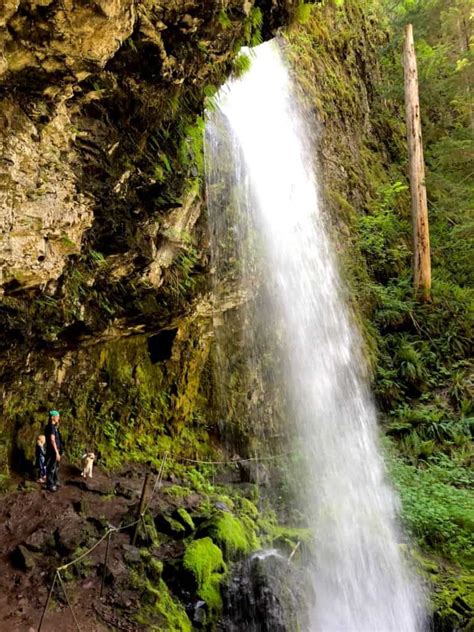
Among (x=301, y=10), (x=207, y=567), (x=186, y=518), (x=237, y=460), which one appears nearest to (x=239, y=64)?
(x=301, y=10)

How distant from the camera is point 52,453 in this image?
6.66 m

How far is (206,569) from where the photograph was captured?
5742mm

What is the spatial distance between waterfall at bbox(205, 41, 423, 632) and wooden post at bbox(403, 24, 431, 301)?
2646 mm

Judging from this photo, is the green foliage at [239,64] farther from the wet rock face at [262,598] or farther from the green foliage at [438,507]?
the green foliage at [438,507]

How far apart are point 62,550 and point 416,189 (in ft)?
40.8

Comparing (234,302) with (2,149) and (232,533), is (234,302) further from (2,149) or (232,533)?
(2,149)

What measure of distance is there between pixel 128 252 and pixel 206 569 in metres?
4.05

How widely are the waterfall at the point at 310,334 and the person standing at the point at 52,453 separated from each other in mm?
3620

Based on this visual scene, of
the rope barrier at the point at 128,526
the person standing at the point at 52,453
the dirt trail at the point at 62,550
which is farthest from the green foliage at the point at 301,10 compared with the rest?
the dirt trail at the point at 62,550

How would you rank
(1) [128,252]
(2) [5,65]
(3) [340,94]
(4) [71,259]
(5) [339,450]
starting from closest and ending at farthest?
(2) [5,65] → (4) [71,259] → (1) [128,252] → (5) [339,450] → (3) [340,94]

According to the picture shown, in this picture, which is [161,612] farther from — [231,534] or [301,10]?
[301,10]

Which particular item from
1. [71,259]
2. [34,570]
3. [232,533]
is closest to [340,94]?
[71,259]

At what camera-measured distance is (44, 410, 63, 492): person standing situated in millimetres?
6598

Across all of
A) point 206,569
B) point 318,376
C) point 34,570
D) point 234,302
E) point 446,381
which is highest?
point 234,302
